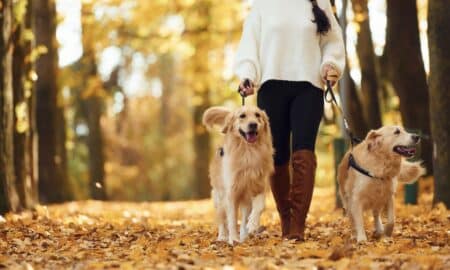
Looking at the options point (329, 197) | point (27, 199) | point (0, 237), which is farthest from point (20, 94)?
point (329, 197)

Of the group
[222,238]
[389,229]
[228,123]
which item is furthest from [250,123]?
[389,229]

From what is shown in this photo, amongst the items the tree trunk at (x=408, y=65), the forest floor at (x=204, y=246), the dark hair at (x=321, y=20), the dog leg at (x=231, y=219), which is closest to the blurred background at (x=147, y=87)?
the tree trunk at (x=408, y=65)

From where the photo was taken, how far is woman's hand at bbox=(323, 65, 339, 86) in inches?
308

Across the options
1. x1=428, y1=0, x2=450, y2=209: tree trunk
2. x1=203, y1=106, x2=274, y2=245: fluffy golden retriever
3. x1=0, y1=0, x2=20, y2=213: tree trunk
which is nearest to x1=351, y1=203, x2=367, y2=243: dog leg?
x1=203, y1=106, x2=274, y2=245: fluffy golden retriever

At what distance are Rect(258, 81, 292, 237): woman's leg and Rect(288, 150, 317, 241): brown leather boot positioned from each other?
1.05 feet

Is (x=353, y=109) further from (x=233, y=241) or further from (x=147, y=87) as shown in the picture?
(x=147, y=87)

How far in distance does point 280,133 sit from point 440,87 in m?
3.39

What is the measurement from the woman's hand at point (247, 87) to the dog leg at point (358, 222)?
4.76 feet

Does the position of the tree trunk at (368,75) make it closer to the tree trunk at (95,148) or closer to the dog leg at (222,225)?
the dog leg at (222,225)

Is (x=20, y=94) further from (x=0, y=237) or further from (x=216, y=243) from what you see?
(x=216, y=243)

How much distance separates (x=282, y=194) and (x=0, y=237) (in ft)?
9.42

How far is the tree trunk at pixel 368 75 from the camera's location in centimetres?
1725

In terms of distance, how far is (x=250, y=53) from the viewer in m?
8.05

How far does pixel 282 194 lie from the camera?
8.26m
